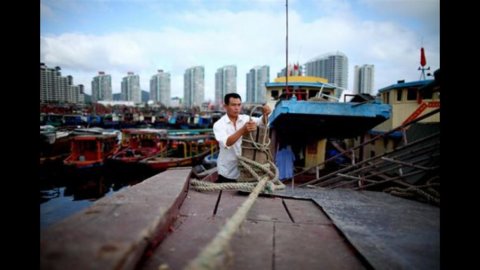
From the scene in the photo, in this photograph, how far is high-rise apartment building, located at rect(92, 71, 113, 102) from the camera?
66.6 meters

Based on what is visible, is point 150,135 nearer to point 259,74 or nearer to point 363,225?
point 363,225

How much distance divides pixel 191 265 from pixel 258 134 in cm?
206

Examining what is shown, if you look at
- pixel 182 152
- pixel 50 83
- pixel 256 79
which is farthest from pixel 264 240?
pixel 256 79

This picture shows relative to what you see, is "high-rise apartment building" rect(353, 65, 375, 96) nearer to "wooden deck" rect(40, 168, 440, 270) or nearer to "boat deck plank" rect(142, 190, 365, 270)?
"wooden deck" rect(40, 168, 440, 270)

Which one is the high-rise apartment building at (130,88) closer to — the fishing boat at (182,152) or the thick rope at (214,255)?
the fishing boat at (182,152)

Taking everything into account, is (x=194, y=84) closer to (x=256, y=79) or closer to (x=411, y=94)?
(x=256, y=79)

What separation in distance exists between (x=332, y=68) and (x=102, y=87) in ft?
217

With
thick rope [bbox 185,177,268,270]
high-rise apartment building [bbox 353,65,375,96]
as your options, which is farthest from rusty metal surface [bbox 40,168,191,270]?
high-rise apartment building [bbox 353,65,375,96]

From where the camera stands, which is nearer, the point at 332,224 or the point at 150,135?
the point at 332,224

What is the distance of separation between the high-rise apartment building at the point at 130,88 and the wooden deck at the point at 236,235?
9078 cm

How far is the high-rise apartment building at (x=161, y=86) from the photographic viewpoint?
288 feet

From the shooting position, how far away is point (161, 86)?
290 ft
